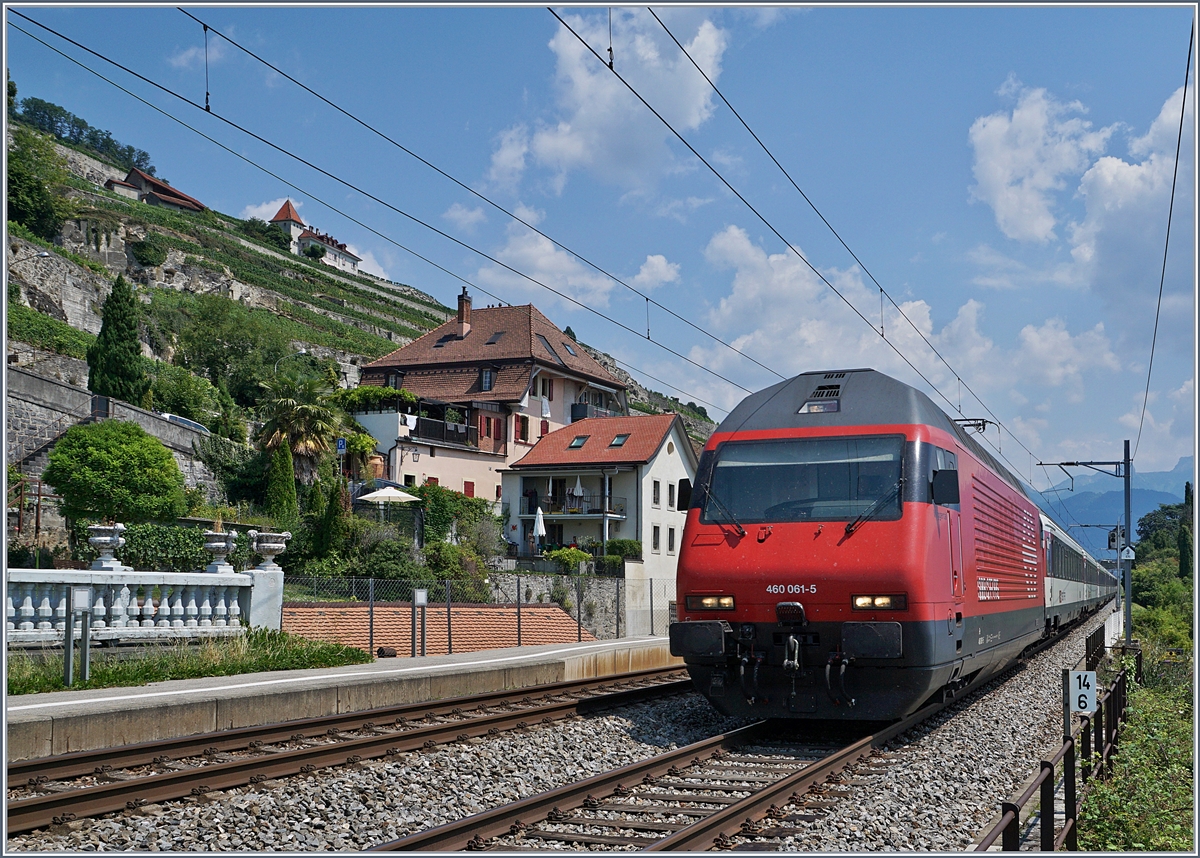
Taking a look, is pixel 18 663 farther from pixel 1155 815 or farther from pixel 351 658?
pixel 1155 815

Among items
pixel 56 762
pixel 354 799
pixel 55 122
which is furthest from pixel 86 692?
pixel 55 122

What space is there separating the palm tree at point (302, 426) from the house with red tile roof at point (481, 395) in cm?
656

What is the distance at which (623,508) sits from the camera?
4553 centimetres

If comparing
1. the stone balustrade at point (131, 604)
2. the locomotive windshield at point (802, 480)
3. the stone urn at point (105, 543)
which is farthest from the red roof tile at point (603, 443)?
the locomotive windshield at point (802, 480)

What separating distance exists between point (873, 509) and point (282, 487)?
2894 centimetres

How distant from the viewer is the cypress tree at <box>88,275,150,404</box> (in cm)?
3772

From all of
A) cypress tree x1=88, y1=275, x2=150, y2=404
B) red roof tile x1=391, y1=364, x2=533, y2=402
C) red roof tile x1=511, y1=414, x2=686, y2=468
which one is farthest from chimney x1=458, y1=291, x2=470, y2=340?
cypress tree x1=88, y1=275, x2=150, y2=404

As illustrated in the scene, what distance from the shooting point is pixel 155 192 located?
122312mm

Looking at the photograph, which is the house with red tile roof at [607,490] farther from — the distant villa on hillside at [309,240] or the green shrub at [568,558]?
the distant villa on hillside at [309,240]

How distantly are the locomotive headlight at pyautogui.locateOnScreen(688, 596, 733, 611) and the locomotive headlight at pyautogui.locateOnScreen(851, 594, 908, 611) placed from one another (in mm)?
1267

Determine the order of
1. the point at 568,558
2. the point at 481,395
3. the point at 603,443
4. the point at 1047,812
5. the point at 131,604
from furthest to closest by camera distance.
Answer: the point at 481,395 < the point at 603,443 < the point at 568,558 < the point at 131,604 < the point at 1047,812

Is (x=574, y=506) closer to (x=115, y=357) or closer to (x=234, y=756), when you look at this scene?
(x=115, y=357)

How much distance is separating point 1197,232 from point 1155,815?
4280 millimetres

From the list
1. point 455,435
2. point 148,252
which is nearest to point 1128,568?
point 455,435
